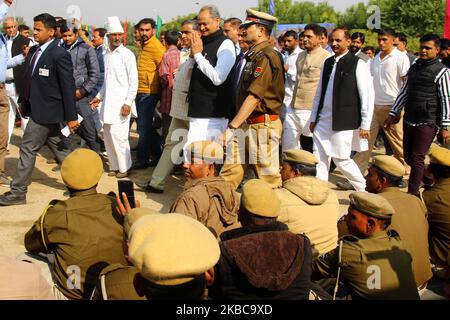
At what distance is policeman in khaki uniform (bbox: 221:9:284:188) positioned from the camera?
5285 mm

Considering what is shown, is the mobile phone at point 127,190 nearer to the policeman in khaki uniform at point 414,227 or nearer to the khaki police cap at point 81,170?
the khaki police cap at point 81,170

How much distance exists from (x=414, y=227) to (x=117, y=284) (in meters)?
2.11

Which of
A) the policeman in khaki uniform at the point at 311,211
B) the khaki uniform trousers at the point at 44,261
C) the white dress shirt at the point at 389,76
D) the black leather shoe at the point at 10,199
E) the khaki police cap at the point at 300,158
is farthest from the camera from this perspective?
the white dress shirt at the point at 389,76

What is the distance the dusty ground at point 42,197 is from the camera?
5.18 metres

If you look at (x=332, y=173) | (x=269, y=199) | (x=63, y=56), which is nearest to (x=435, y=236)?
(x=269, y=199)

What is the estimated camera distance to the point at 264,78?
527 centimetres

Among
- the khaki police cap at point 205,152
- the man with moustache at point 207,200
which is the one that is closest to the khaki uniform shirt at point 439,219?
the man with moustache at point 207,200

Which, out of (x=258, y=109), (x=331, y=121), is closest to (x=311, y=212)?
(x=258, y=109)

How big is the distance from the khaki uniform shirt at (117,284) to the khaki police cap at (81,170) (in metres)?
0.88

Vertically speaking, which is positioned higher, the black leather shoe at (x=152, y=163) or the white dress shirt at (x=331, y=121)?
the white dress shirt at (x=331, y=121)

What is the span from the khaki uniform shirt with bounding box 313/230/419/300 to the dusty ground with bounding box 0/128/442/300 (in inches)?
44.0

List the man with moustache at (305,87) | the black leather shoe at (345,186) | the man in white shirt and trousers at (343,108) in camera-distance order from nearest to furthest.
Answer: the man in white shirt and trousers at (343,108) < the man with moustache at (305,87) < the black leather shoe at (345,186)

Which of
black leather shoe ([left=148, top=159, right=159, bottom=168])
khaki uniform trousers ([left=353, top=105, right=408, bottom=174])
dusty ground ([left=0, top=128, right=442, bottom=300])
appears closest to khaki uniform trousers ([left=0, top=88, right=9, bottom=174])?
dusty ground ([left=0, top=128, right=442, bottom=300])

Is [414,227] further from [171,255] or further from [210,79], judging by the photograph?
[210,79]
